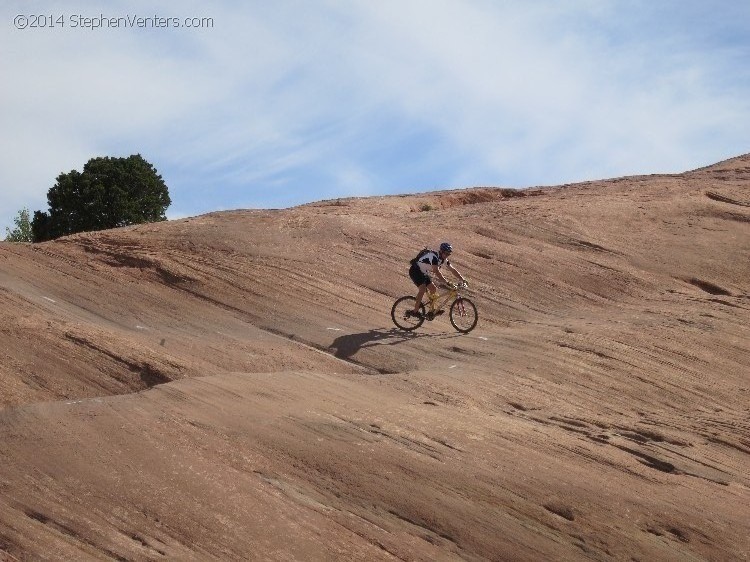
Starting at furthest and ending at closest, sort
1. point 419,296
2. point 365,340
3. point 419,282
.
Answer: point 419,282 → point 419,296 → point 365,340

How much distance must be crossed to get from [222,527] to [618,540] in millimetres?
3741

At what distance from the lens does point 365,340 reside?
588 inches

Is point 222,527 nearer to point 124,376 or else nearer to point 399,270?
point 124,376

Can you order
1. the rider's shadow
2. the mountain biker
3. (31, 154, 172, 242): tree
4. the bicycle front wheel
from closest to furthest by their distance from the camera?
the rider's shadow, the mountain biker, the bicycle front wheel, (31, 154, 172, 242): tree

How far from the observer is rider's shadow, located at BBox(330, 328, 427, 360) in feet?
47.1

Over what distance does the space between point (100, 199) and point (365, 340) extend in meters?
25.9

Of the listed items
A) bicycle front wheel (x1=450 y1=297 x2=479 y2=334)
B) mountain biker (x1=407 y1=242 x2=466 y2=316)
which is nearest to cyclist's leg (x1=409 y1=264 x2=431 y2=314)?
mountain biker (x1=407 y1=242 x2=466 y2=316)

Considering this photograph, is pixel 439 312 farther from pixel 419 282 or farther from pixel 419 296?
pixel 419 282

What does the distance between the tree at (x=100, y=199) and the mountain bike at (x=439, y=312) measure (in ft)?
77.8

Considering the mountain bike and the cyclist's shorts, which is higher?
the cyclist's shorts

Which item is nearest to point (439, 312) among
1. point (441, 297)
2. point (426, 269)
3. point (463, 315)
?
point (441, 297)

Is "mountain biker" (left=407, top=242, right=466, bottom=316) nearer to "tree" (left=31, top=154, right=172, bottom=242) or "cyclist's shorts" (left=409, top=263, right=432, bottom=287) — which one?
"cyclist's shorts" (left=409, top=263, right=432, bottom=287)

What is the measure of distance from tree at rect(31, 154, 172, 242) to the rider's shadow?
79.5 ft

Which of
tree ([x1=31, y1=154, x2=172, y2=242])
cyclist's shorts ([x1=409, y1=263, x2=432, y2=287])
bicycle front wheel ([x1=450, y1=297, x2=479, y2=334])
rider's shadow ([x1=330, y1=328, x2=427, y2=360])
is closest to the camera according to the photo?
rider's shadow ([x1=330, y1=328, x2=427, y2=360])
